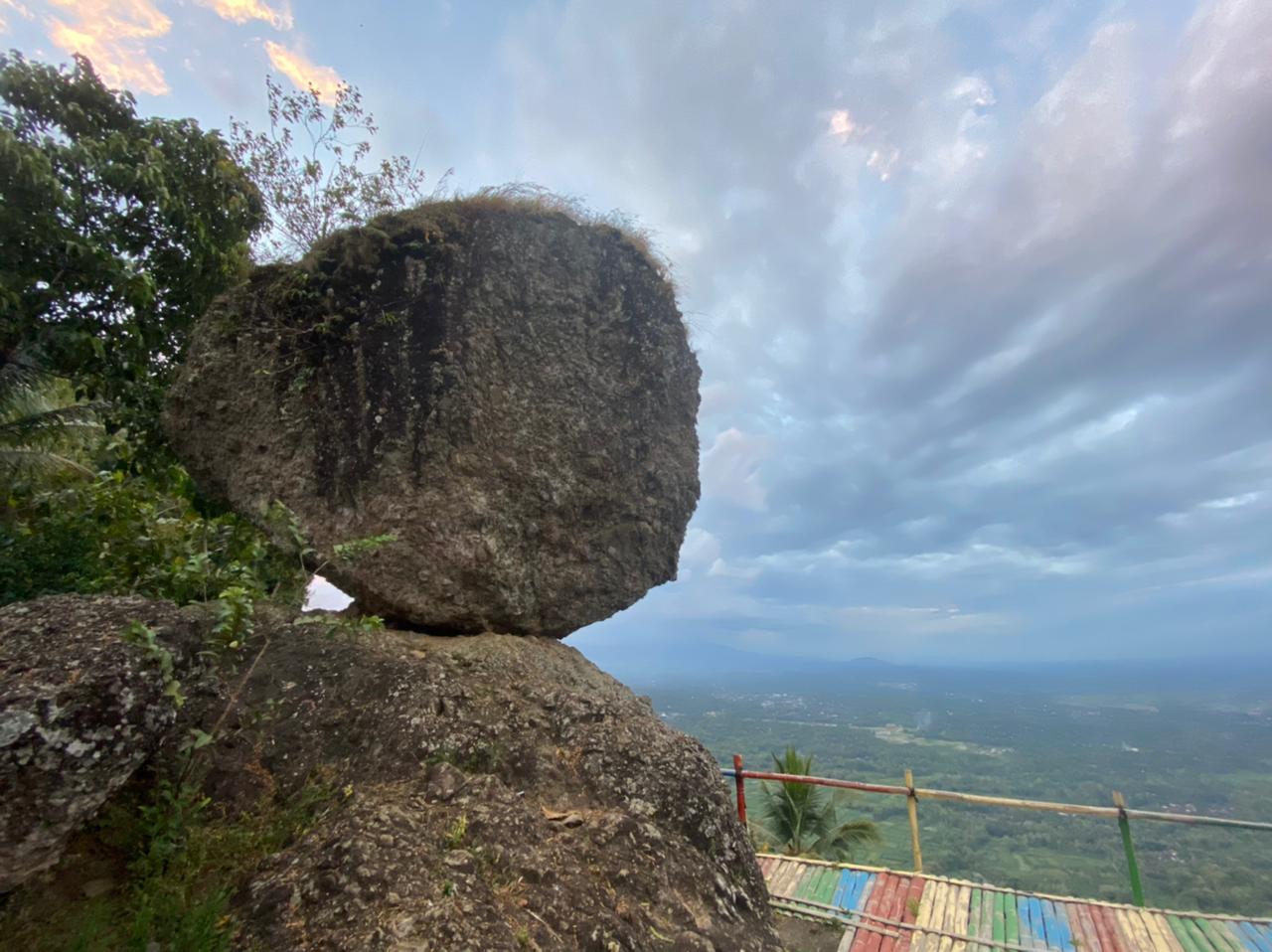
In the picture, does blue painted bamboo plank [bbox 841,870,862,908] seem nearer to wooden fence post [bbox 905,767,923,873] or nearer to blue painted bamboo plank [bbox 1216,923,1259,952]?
wooden fence post [bbox 905,767,923,873]

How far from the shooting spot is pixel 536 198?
801cm

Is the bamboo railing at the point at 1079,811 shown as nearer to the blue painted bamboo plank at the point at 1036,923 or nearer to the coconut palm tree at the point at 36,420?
the blue painted bamboo plank at the point at 1036,923

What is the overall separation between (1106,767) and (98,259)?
397ft

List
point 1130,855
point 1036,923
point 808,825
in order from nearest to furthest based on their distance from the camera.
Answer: point 1036,923, point 1130,855, point 808,825

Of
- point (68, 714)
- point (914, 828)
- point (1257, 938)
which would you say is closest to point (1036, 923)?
point (914, 828)

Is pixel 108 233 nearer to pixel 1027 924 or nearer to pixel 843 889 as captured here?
pixel 843 889

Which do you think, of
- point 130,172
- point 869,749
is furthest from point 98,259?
point 869,749

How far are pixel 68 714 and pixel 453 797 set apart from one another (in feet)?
7.45

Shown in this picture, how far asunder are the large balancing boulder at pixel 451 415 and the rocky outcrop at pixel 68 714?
1708 millimetres

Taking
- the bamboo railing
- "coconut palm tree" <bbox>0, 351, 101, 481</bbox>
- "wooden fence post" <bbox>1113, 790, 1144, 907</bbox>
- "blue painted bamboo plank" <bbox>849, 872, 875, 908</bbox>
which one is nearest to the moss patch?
the bamboo railing

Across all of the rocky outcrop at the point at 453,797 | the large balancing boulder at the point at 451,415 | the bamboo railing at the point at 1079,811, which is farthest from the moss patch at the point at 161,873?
the bamboo railing at the point at 1079,811

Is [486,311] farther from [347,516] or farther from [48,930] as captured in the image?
[48,930]

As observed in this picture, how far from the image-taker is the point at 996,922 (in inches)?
363

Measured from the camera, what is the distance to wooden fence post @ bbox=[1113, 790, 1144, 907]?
971 cm
